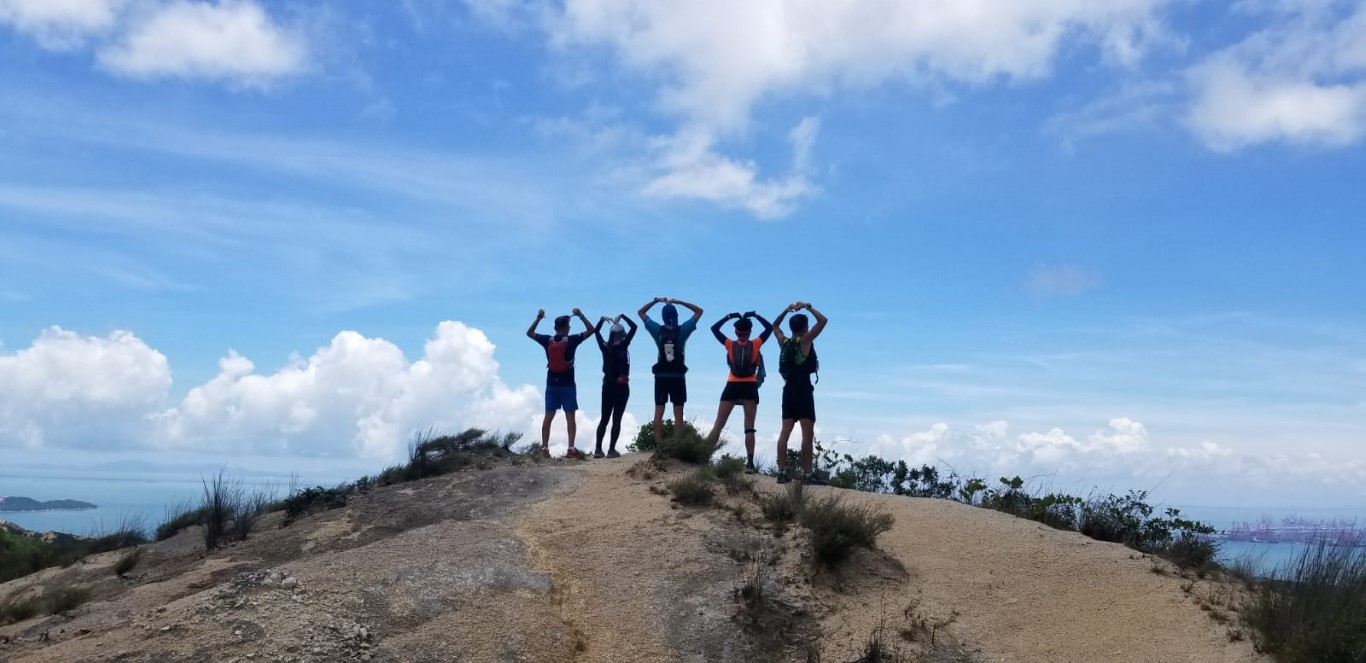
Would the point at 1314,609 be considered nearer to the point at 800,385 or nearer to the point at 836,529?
the point at 836,529

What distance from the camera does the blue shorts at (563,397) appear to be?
13000mm

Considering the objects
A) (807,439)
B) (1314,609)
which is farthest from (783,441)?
(1314,609)

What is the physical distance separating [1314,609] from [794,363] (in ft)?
17.4

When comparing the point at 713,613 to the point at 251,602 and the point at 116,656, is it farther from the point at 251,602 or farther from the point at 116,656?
the point at 116,656

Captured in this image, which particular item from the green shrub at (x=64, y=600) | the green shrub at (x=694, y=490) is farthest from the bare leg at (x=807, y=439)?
the green shrub at (x=64, y=600)

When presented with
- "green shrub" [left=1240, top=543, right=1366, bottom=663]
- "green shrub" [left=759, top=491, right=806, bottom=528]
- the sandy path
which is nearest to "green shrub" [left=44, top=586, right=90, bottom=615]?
"green shrub" [left=759, top=491, right=806, bottom=528]

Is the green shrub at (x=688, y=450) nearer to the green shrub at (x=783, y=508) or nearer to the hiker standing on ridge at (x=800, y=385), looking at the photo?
the hiker standing on ridge at (x=800, y=385)

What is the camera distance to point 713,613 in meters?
7.27

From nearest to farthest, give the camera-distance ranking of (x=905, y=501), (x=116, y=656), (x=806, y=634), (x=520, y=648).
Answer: (x=116, y=656) < (x=520, y=648) < (x=806, y=634) < (x=905, y=501)

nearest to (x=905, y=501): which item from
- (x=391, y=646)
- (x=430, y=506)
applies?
(x=430, y=506)

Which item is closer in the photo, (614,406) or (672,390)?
(672,390)

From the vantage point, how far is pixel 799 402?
1064 centimetres

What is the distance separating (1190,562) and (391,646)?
22.5ft

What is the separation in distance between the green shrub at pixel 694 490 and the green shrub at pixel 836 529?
1.28m
